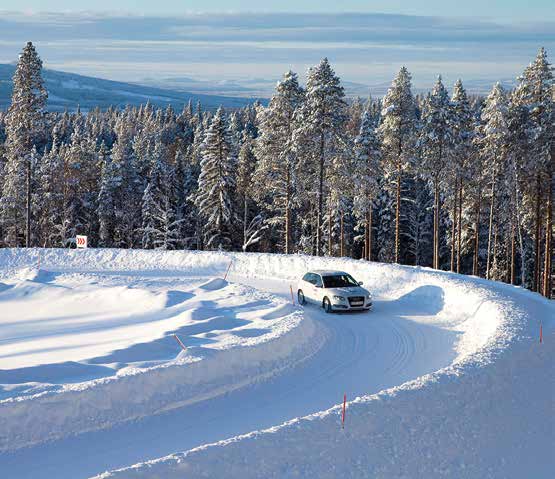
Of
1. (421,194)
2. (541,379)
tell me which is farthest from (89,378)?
(421,194)

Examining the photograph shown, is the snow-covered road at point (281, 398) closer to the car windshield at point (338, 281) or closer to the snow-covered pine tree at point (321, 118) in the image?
the car windshield at point (338, 281)

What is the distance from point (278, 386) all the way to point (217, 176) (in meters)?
45.3

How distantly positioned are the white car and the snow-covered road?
2.43ft

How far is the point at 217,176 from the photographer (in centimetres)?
6047

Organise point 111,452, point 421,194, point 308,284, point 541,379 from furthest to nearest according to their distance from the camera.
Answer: point 421,194 < point 308,284 < point 541,379 < point 111,452

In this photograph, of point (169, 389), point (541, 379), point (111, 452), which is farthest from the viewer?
point (541, 379)

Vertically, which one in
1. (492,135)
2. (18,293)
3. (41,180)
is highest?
(492,135)

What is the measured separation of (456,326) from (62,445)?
48.1 ft

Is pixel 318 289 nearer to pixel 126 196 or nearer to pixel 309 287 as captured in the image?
pixel 309 287

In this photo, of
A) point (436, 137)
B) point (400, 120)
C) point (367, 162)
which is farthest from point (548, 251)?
point (367, 162)

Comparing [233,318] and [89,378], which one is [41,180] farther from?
[89,378]

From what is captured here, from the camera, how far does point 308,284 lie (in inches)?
1086

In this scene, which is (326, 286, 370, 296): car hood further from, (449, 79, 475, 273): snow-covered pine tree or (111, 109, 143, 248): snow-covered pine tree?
(111, 109, 143, 248): snow-covered pine tree

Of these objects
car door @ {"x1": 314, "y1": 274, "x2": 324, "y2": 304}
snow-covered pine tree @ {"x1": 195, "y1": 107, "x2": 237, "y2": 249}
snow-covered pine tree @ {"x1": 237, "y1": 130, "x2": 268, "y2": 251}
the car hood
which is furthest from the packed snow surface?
snow-covered pine tree @ {"x1": 237, "y1": 130, "x2": 268, "y2": 251}
